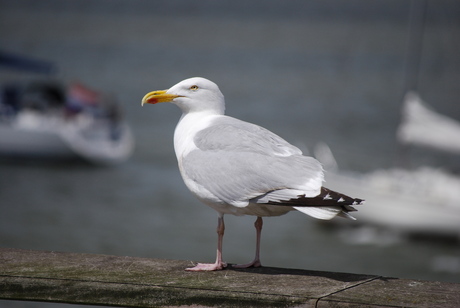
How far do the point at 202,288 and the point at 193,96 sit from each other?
4.56ft

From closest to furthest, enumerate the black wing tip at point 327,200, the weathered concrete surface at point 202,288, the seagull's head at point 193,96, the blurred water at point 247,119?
the weathered concrete surface at point 202,288
the black wing tip at point 327,200
the seagull's head at point 193,96
the blurred water at point 247,119

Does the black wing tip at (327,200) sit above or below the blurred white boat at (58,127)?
below

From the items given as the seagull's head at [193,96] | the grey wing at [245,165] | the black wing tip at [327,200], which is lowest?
the black wing tip at [327,200]

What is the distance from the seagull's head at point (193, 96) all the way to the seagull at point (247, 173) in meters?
0.02

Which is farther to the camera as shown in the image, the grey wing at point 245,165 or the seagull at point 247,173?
the grey wing at point 245,165

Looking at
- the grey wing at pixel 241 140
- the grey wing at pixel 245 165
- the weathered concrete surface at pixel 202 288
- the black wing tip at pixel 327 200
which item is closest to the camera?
the weathered concrete surface at pixel 202 288

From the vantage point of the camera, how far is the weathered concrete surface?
328cm

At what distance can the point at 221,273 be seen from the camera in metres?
3.95

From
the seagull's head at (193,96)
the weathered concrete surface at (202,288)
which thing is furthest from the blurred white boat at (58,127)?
the weathered concrete surface at (202,288)

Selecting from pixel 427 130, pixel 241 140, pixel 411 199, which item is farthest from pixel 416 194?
pixel 241 140

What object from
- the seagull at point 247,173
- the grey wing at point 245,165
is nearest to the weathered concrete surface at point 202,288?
the seagull at point 247,173

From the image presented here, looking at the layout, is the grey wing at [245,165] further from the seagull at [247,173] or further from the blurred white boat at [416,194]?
the blurred white boat at [416,194]

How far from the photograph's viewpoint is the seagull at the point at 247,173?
3703mm

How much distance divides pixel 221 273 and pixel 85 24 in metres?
82.5
